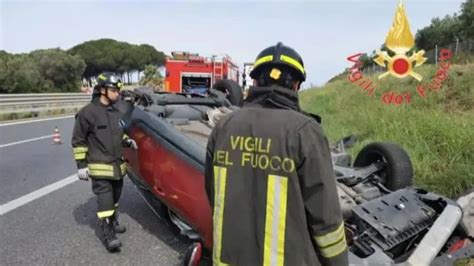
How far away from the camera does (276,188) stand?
181 centimetres

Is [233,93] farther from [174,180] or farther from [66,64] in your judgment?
[66,64]

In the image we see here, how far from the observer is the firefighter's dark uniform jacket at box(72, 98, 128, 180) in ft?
13.9

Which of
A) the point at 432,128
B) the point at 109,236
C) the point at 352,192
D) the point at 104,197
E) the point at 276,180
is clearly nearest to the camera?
the point at 276,180

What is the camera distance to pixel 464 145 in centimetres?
572

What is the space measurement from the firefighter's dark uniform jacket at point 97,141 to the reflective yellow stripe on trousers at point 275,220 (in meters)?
2.74

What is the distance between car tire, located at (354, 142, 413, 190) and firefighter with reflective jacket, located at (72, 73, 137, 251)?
88.7 inches

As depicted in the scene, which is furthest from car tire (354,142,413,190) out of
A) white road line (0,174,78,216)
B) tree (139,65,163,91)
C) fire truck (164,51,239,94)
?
fire truck (164,51,239,94)

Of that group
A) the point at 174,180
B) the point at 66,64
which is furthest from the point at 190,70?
the point at 66,64

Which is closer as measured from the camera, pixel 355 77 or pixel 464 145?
pixel 464 145

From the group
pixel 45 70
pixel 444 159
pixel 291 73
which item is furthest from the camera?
pixel 45 70

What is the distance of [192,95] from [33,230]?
2201 millimetres

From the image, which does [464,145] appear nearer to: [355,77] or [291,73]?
[291,73]

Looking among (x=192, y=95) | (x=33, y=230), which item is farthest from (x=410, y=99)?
(x=33, y=230)

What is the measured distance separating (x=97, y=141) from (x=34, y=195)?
213cm
